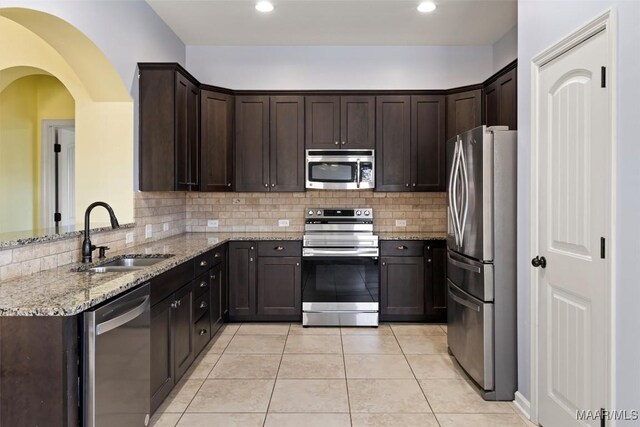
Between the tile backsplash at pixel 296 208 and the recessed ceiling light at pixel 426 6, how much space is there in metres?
1.93

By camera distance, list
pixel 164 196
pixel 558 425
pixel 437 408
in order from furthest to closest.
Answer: pixel 164 196 < pixel 437 408 < pixel 558 425

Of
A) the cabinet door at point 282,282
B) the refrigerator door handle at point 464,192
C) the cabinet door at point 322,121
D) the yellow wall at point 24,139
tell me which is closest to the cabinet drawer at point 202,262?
the cabinet door at point 282,282

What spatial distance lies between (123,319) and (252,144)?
2.93 meters

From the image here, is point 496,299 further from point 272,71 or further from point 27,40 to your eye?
point 27,40

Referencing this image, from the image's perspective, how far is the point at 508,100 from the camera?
3.67m

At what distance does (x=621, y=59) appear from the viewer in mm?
1724

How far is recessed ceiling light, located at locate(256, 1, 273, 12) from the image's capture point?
3701 millimetres

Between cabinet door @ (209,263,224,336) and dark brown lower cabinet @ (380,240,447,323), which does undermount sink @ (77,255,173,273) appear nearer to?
cabinet door @ (209,263,224,336)

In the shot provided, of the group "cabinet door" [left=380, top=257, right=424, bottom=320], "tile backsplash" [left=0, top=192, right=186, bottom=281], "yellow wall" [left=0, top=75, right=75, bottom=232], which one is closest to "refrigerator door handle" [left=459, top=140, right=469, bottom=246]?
"cabinet door" [left=380, top=257, right=424, bottom=320]

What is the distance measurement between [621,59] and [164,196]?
3.72 m

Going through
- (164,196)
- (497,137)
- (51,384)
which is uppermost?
(497,137)

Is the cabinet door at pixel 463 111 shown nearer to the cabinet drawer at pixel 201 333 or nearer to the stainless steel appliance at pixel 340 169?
the stainless steel appliance at pixel 340 169

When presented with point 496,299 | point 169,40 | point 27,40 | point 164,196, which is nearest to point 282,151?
point 164,196

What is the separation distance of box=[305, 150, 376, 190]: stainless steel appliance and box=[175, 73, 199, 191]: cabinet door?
3.87ft
